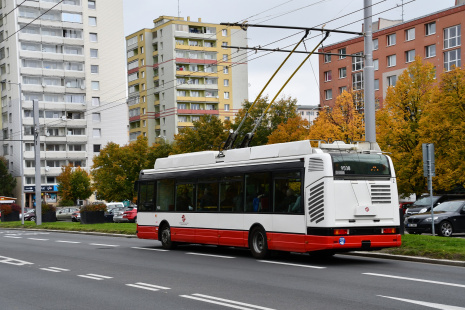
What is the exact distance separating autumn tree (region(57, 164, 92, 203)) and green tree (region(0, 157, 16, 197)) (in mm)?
7481

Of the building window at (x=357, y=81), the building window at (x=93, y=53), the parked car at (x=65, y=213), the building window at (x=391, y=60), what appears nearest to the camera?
the parked car at (x=65, y=213)

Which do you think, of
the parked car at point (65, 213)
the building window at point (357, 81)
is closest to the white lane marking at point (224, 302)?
the parked car at point (65, 213)

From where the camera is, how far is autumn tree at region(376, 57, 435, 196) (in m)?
43.9

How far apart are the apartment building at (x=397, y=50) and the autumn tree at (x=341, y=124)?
6.77 m

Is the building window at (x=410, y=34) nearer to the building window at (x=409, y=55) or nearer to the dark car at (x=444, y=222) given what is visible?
the building window at (x=409, y=55)

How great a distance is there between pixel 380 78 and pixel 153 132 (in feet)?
164

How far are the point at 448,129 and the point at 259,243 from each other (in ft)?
88.6

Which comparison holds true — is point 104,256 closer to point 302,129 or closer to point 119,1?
point 302,129

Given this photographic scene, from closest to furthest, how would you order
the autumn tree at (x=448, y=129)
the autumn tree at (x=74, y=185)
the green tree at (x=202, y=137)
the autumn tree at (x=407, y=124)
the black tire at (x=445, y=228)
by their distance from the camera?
the black tire at (x=445, y=228), the autumn tree at (x=448, y=129), the autumn tree at (x=407, y=124), the green tree at (x=202, y=137), the autumn tree at (x=74, y=185)

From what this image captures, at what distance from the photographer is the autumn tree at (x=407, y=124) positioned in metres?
43.9

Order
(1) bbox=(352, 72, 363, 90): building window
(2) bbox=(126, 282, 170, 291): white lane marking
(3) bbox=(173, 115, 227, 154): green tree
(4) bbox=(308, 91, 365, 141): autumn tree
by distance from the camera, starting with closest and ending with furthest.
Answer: (2) bbox=(126, 282, 170, 291): white lane marking
(4) bbox=(308, 91, 365, 141): autumn tree
(3) bbox=(173, 115, 227, 154): green tree
(1) bbox=(352, 72, 363, 90): building window

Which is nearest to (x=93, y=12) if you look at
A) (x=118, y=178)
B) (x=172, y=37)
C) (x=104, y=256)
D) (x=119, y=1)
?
(x=119, y=1)

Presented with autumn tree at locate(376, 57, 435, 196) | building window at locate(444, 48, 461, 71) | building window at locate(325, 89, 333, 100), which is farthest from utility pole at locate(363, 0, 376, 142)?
building window at locate(325, 89, 333, 100)

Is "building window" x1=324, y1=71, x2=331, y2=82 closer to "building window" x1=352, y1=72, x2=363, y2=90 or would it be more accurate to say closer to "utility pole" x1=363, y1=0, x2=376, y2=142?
"building window" x1=352, y1=72, x2=363, y2=90
